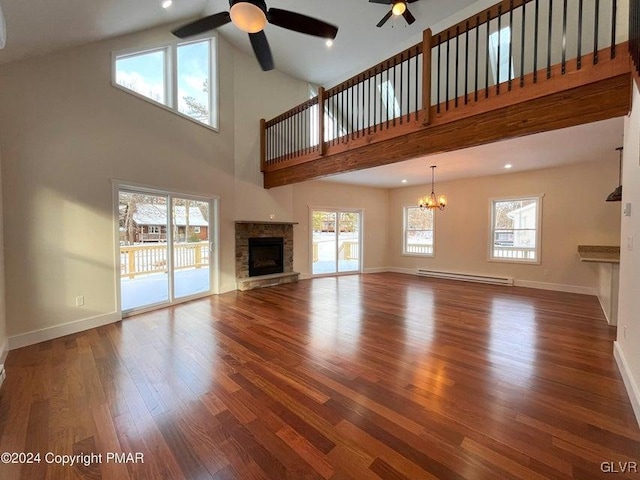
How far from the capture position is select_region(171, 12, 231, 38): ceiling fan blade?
290 cm

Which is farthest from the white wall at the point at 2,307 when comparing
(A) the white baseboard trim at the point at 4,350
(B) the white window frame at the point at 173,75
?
(B) the white window frame at the point at 173,75

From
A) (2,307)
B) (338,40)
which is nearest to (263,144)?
(338,40)

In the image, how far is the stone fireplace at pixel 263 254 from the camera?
606 cm

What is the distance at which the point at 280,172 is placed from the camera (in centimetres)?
596

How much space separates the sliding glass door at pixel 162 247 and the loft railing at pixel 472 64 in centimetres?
210

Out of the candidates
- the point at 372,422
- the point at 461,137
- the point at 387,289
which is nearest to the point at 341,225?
the point at 387,289

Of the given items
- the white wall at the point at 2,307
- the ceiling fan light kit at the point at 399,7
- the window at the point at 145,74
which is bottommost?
the white wall at the point at 2,307

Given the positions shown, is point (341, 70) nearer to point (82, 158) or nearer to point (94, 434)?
point (82, 158)

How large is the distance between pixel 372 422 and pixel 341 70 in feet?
25.4

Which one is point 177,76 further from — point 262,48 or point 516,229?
point 516,229

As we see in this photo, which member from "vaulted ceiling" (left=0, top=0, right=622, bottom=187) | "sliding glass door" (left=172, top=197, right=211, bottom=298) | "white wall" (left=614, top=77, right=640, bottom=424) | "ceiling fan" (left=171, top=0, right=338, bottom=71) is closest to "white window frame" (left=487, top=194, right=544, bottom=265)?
"vaulted ceiling" (left=0, top=0, right=622, bottom=187)

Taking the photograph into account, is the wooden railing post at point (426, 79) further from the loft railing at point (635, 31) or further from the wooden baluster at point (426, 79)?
the loft railing at point (635, 31)

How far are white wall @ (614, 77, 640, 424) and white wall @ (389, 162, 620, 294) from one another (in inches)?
149

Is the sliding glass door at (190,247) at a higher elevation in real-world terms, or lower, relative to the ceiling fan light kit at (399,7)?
lower
